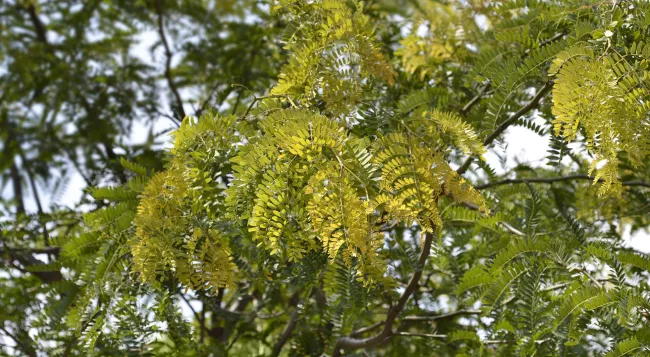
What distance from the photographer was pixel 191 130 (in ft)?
5.31

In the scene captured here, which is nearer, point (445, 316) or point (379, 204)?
point (379, 204)

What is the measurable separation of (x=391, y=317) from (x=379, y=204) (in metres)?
0.78

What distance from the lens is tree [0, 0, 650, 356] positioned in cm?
138

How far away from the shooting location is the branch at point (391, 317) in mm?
1931

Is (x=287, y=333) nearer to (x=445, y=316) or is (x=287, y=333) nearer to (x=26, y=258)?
(x=445, y=316)

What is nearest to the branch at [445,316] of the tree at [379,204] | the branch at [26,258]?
the tree at [379,204]

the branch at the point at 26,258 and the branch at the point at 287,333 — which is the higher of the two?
the branch at the point at 26,258

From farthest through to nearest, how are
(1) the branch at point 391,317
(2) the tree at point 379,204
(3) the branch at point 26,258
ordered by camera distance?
(3) the branch at point 26,258, (1) the branch at point 391,317, (2) the tree at point 379,204

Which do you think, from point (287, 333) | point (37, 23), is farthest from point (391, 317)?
point (37, 23)

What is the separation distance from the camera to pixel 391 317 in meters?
2.07

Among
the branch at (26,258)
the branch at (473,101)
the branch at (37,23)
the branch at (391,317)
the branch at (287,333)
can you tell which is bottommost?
the branch at (391,317)

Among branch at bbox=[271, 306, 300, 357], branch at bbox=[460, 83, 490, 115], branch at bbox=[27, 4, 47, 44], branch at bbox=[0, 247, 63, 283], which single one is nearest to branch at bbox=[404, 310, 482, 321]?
branch at bbox=[271, 306, 300, 357]

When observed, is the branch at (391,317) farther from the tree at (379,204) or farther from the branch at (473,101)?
the branch at (473,101)

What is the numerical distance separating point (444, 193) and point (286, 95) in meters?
0.42
